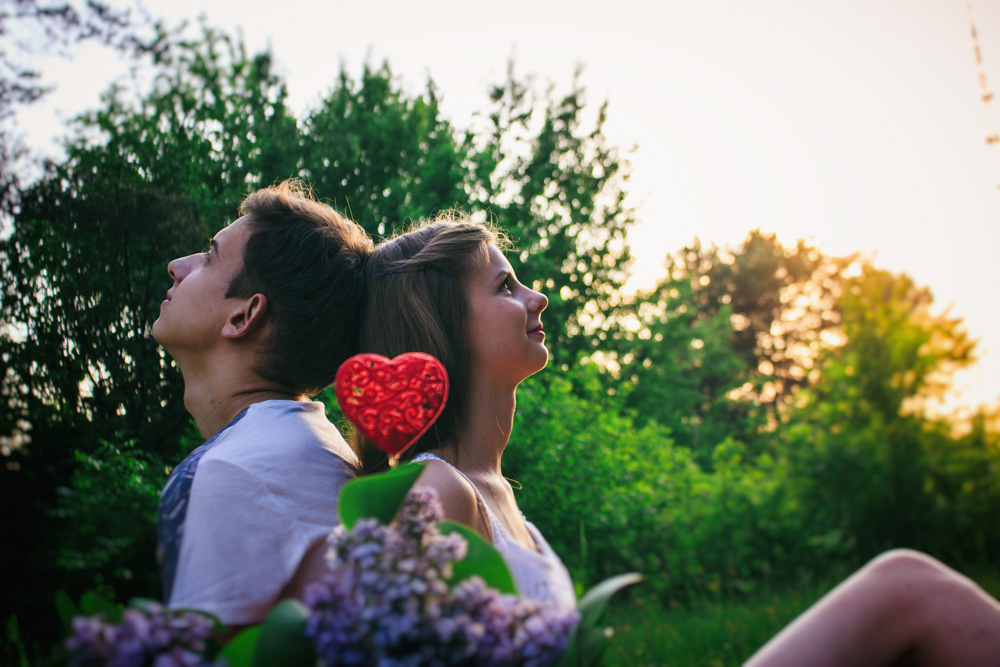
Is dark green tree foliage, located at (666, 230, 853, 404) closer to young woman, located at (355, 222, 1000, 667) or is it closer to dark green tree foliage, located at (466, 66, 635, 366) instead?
dark green tree foliage, located at (466, 66, 635, 366)

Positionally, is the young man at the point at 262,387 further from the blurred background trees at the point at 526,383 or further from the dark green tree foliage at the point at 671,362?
the dark green tree foliage at the point at 671,362

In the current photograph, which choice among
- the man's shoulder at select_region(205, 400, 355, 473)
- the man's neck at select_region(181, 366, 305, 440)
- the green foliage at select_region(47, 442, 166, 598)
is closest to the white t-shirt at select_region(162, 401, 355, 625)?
the man's shoulder at select_region(205, 400, 355, 473)

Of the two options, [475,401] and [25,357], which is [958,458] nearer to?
[475,401]

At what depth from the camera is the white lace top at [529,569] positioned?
1570 millimetres

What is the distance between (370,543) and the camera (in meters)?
0.77

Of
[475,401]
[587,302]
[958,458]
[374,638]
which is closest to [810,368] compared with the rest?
[958,458]

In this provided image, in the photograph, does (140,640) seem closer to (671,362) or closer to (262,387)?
(262,387)

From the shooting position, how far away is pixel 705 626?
4.41 m

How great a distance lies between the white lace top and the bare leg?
46 cm

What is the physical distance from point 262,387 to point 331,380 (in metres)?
0.24

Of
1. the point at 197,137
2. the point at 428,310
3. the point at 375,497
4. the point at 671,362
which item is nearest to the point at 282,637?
the point at 375,497

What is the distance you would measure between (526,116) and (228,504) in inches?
344

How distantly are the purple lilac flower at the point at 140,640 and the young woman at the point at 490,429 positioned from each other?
0.78 m

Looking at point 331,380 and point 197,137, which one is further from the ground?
point 197,137
